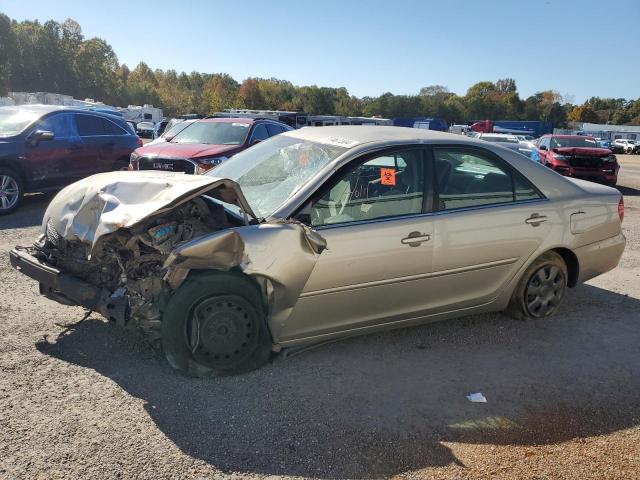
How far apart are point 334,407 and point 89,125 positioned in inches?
335

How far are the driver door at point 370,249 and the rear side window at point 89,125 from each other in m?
7.55

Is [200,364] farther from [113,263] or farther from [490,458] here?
[490,458]

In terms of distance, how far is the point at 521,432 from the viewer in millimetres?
3090

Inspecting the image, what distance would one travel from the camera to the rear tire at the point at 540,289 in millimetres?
4464

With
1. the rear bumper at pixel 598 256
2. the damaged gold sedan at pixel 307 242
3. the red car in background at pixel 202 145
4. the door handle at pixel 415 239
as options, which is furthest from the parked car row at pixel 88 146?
the door handle at pixel 415 239

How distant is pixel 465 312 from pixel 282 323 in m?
1.58

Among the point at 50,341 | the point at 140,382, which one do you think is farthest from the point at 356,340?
the point at 50,341

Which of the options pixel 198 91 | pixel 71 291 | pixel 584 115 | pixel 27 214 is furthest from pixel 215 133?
pixel 584 115

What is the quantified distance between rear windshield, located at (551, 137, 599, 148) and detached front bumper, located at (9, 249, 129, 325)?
15.3 meters

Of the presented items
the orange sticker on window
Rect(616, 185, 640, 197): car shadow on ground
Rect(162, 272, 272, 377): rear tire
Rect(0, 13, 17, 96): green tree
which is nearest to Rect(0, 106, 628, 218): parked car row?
the orange sticker on window

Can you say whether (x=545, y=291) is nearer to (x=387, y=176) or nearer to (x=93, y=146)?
(x=387, y=176)

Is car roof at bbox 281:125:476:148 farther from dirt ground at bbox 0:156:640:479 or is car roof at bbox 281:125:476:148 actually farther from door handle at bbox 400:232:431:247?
dirt ground at bbox 0:156:640:479

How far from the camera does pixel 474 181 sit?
4.18m

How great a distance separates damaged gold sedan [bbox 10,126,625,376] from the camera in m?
3.30
